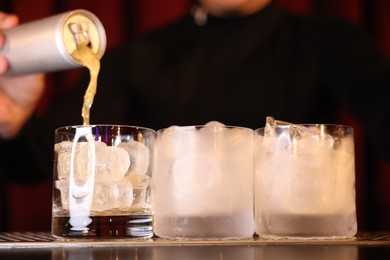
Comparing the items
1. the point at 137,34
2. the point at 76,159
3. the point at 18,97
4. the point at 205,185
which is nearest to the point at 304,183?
the point at 205,185

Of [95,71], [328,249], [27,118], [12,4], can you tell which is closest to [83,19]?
[95,71]

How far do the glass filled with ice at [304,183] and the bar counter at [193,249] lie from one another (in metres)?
0.02

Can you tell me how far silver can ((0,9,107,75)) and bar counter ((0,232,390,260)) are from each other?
175 millimetres

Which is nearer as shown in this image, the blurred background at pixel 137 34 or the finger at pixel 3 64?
the finger at pixel 3 64

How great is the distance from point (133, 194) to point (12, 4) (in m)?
1.15

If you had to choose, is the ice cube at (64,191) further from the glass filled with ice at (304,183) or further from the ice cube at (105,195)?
the glass filled with ice at (304,183)

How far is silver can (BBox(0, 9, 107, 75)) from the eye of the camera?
602 millimetres

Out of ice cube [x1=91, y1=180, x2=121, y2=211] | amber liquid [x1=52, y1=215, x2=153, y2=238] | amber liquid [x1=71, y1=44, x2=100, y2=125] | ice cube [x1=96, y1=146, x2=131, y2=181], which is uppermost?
amber liquid [x1=71, y1=44, x2=100, y2=125]

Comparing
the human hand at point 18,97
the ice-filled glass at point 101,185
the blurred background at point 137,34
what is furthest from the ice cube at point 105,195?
the blurred background at point 137,34

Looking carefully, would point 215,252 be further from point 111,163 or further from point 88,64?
point 88,64

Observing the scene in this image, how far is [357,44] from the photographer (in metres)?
1.23

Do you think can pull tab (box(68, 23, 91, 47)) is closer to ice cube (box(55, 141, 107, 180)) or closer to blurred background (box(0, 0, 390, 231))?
ice cube (box(55, 141, 107, 180))

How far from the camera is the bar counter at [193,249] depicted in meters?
0.46

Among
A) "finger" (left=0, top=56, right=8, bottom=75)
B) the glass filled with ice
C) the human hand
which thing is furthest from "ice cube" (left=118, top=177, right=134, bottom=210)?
the human hand
